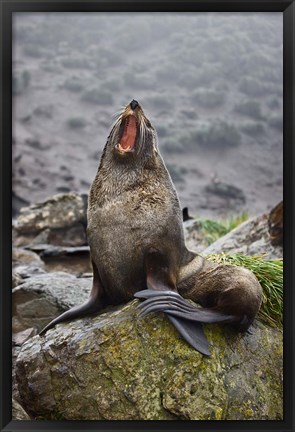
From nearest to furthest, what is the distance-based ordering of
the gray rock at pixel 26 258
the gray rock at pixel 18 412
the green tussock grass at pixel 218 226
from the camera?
the gray rock at pixel 18 412
the gray rock at pixel 26 258
the green tussock grass at pixel 218 226

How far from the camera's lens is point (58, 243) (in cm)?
833

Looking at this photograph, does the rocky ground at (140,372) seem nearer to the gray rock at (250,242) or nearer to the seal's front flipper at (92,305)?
the seal's front flipper at (92,305)

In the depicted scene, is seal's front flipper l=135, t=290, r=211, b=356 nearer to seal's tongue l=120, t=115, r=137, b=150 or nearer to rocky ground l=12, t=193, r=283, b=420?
rocky ground l=12, t=193, r=283, b=420

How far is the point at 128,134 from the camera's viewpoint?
15.7 feet

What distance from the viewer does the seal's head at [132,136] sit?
185 inches

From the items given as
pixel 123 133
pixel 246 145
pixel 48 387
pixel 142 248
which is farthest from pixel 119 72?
pixel 48 387

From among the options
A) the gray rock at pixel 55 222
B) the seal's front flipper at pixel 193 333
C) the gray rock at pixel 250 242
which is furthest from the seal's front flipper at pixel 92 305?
the gray rock at pixel 55 222

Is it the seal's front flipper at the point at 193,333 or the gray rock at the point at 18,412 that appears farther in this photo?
the gray rock at the point at 18,412

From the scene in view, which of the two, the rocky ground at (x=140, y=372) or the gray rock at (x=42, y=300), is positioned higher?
the gray rock at (x=42, y=300)

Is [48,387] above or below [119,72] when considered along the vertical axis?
below

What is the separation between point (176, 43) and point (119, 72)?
1163 mm

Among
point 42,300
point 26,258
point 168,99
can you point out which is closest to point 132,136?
point 42,300

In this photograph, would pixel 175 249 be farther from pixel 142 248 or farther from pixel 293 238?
pixel 293 238

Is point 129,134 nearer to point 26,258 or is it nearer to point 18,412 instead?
point 18,412
